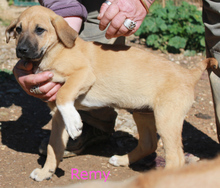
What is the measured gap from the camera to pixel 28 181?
3.07 meters

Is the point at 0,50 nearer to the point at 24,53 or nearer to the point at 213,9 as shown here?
the point at 24,53

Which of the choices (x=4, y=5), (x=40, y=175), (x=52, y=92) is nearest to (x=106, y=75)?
(x=52, y=92)

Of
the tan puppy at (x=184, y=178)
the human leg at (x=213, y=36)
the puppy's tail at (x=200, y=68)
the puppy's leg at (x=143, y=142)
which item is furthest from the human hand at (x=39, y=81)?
the tan puppy at (x=184, y=178)

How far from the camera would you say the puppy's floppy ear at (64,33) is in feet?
9.84

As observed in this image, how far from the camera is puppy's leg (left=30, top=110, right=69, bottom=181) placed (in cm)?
311

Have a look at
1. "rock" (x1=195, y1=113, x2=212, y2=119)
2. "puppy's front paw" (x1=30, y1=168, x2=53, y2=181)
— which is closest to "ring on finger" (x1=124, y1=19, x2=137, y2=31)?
"puppy's front paw" (x1=30, y1=168, x2=53, y2=181)

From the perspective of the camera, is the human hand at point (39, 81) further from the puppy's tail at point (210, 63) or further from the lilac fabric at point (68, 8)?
the puppy's tail at point (210, 63)

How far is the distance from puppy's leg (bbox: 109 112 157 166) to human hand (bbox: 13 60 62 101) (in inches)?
37.3

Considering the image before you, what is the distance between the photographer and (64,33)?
3008mm

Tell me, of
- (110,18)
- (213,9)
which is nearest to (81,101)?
(110,18)

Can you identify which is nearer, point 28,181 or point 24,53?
point 24,53

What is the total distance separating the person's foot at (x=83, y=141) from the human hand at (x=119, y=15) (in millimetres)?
1354

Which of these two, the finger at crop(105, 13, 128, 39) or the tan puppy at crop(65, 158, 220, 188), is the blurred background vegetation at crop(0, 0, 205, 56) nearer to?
the finger at crop(105, 13, 128, 39)

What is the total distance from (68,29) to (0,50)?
3454 mm
